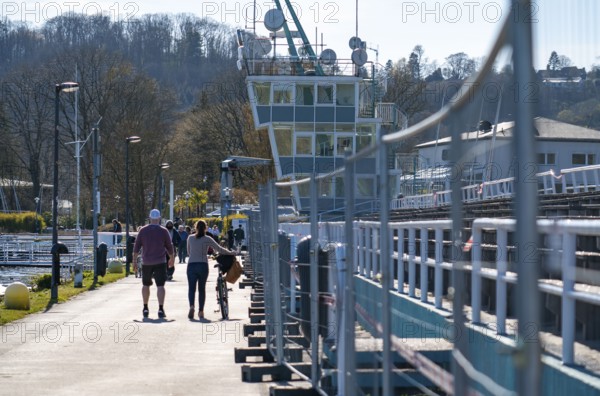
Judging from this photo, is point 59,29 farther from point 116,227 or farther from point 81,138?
point 116,227

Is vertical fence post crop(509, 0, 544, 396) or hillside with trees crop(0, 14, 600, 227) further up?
hillside with trees crop(0, 14, 600, 227)

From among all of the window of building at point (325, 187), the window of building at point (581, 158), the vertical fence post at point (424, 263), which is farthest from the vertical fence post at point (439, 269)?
the window of building at point (581, 158)

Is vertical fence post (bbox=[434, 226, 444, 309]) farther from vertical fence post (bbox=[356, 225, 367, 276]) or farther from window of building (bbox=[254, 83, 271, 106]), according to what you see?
window of building (bbox=[254, 83, 271, 106])

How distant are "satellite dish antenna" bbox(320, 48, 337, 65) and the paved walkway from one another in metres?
40.3

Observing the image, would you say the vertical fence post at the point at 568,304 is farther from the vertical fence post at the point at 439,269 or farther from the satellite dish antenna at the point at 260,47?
the satellite dish antenna at the point at 260,47

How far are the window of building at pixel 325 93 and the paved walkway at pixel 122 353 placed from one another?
126 feet

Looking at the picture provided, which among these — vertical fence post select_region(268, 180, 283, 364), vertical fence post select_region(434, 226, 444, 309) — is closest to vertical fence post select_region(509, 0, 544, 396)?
vertical fence post select_region(434, 226, 444, 309)

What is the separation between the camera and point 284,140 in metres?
58.3

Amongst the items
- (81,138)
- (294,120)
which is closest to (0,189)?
(81,138)

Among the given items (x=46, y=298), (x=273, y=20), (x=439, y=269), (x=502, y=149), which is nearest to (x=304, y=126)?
(x=273, y=20)

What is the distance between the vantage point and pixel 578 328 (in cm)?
612

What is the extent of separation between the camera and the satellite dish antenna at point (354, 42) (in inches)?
2407

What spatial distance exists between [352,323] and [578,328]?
1.70 metres

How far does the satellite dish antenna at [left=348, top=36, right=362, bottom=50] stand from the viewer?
2407 inches
